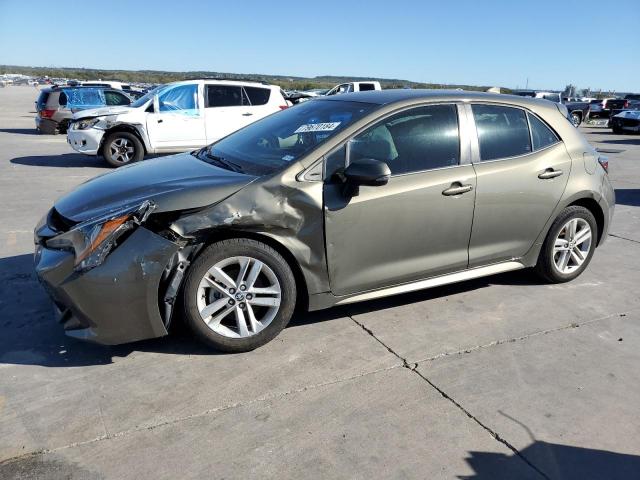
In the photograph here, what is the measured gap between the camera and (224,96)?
12039mm

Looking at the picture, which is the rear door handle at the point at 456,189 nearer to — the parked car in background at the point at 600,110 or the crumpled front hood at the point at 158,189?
the crumpled front hood at the point at 158,189

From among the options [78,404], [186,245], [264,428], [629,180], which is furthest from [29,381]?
[629,180]

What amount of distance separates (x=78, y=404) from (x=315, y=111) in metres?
2.68

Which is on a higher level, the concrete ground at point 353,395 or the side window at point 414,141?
the side window at point 414,141

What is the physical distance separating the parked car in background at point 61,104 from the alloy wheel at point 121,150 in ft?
23.6

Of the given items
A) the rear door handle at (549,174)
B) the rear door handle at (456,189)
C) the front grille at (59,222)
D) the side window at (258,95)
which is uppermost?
the side window at (258,95)

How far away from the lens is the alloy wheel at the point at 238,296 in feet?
11.2

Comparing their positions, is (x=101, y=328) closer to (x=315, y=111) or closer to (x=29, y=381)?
(x=29, y=381)

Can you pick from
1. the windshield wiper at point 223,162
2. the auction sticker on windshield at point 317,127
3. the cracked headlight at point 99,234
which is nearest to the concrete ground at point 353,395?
the cracked headlight at point 99,234

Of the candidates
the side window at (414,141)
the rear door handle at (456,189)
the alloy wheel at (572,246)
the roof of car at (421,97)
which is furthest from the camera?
the alloy wheel at (572,246)

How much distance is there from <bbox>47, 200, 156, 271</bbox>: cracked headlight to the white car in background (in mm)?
8141

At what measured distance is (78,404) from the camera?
9.81 feet

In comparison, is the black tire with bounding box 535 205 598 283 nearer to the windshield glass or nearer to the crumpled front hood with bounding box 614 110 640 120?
the windshield glass

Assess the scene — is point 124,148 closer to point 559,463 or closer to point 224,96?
point 224,96
